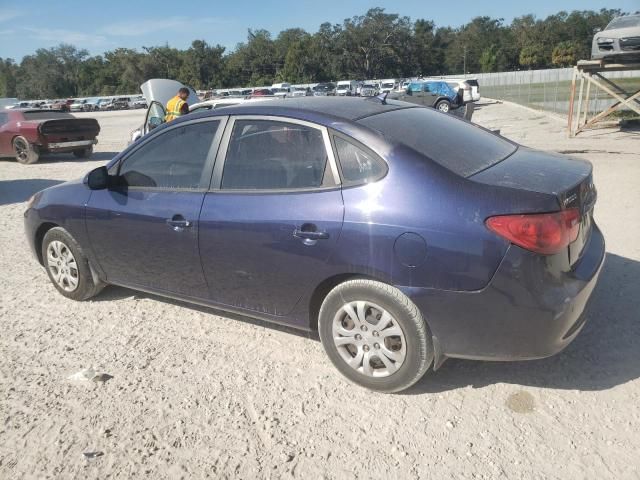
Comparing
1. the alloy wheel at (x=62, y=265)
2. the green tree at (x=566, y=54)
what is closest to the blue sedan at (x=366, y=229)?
the alloy wheel at (x=62, y=265)

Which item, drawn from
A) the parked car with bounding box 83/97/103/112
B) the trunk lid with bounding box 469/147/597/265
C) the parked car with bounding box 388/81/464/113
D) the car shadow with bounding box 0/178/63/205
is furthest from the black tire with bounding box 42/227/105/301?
the parked car with bounding box 83/97/103/112

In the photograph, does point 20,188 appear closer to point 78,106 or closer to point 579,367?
point 579,367

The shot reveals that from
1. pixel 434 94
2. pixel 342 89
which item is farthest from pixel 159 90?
pixel 342 89

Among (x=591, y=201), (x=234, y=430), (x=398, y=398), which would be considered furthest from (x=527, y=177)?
(x=234, y=430)

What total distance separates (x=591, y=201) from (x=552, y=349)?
3.18 ft

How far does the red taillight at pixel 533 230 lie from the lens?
256 centimetres

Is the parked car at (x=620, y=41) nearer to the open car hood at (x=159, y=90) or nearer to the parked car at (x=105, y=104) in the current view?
the open car hood at (x=159, y=90)

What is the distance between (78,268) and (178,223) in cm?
142

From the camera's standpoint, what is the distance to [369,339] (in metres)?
2.98

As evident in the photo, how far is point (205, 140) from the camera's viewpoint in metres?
3.62

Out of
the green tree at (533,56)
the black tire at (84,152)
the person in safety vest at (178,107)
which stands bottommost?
the green tree at (533,56)

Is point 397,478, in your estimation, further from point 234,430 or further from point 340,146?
point 340,146

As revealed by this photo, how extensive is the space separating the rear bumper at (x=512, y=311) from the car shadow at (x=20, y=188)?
8770mm

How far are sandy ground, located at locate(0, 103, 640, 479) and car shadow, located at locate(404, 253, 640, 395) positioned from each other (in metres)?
0.01
